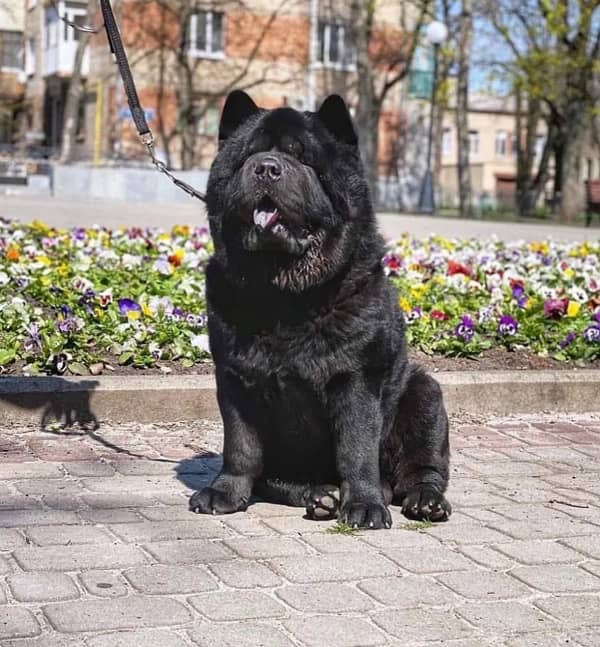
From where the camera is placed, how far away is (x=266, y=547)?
4004 millimetres

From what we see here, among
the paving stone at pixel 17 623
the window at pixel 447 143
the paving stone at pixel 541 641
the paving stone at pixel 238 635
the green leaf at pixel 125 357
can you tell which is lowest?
the paving stone at pixel 541 641

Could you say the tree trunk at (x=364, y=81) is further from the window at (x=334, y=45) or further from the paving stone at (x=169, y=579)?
the paving stone at (x=169, y=579)

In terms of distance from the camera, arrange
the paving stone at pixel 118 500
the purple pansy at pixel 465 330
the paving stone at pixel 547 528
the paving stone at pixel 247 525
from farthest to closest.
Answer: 1. the purple pansy at pixel 465 330
2. the paving stone at pixel 118 500
3. the paving stone at pixel 547 528
4. the paving stone at pixel 247 525

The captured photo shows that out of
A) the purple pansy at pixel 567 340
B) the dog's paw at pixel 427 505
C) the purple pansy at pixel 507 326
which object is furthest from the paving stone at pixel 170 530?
the purple pansy at pixel 567 340

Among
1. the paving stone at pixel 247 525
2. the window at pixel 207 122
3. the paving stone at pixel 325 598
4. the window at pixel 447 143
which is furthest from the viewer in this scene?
the window at pixel 447 143

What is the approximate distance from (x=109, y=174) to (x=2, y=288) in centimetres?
2630

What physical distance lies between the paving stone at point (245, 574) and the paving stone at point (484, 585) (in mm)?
540

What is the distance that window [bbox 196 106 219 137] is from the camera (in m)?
48.7

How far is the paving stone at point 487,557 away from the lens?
389 centimetres

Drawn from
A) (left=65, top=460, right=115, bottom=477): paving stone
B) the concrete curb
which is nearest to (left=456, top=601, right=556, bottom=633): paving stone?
(left=65, top=460, right=115, bottom=477): paving stone

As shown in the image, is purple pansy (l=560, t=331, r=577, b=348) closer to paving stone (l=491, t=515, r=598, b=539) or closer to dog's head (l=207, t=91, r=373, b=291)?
paving stone (l=491, t=515, r=598, b=539)

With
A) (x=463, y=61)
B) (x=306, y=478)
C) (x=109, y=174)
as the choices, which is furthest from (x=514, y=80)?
(x=306, y=478)

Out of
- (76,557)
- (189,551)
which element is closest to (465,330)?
(189,551)

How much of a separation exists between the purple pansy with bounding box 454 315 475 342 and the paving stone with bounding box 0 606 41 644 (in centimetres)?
432
